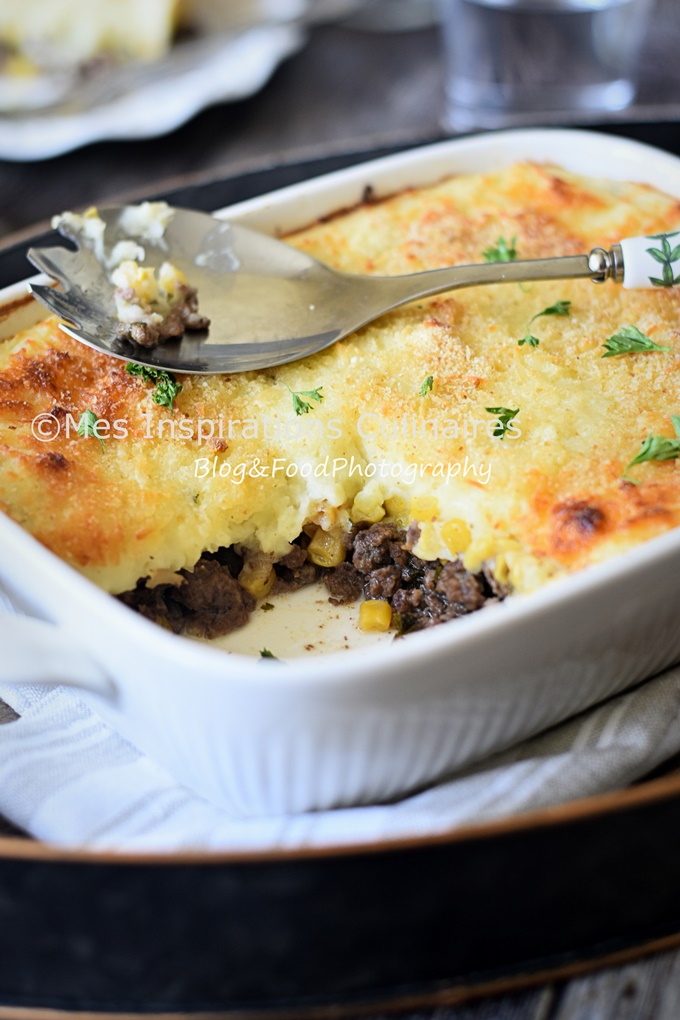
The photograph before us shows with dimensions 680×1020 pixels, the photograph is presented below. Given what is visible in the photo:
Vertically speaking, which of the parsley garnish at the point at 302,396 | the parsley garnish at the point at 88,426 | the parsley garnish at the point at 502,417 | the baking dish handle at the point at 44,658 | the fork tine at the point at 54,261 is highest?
the fork tine at the point at 54,261

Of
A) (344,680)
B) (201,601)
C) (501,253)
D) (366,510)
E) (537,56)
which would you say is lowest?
(201,601)

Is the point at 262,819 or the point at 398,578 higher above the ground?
the point at 398,578

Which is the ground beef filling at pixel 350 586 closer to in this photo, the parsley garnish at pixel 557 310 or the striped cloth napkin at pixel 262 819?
the striped cloth napkin at pixel 262 819

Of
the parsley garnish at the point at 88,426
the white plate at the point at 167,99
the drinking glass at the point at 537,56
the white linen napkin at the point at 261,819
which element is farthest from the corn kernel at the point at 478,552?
the drinking glass at the point at 537,56

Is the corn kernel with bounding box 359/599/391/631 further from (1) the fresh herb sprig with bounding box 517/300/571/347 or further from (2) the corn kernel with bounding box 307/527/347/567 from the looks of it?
(1) the fresh herb sprig with bounding box 517/300/571/347


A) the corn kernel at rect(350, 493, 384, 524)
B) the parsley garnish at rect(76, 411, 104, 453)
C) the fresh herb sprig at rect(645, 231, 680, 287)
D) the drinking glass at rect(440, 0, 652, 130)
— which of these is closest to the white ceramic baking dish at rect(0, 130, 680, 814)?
the parsley garnish at rect(76, 411, 104, 453)

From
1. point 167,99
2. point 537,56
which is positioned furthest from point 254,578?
point 537,56

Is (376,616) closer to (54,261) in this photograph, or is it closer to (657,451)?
(657,451)
